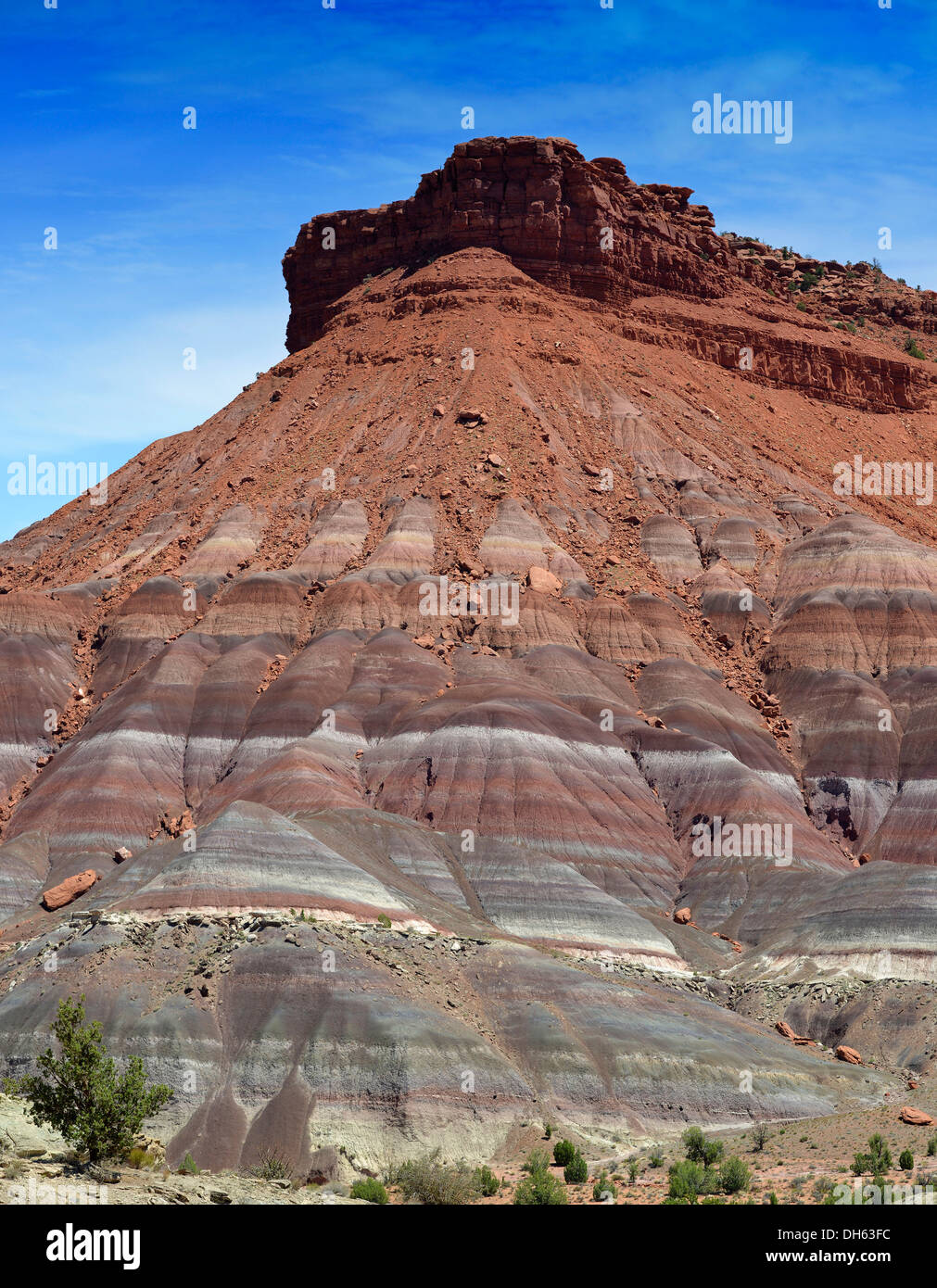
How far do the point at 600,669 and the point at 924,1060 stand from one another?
111ft

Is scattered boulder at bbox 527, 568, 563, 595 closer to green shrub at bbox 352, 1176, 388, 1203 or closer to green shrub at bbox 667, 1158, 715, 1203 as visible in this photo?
green shrub at bbox 667, 1158, 715, 1203

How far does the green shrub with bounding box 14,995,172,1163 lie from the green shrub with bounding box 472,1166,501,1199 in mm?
8581

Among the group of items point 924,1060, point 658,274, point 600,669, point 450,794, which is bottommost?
point 924,1060

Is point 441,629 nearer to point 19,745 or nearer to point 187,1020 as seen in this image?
point 19,745

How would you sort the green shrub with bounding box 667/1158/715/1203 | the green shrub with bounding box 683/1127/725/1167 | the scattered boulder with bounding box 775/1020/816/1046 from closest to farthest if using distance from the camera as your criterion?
the green shrub with bounding box 667/1158/715/1203, the green shrub with bounding box 683/1127/725/1167, the scattered boulder with bounding box 775/1020/816/1046

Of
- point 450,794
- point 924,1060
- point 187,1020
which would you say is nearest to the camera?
point 187,1020

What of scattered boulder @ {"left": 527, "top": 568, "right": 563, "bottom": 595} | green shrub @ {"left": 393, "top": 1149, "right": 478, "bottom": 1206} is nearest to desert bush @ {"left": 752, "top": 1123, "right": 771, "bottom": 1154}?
green shrub @ {"left": 393, "top": 1149, "right": 478, "bottom": 1206}

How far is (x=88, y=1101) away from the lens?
32969 millimetres

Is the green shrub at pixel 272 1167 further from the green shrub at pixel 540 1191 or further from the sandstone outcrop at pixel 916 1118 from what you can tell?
the sandstone outcrop at pixel 916 1118

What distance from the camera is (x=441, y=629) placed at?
86312mm

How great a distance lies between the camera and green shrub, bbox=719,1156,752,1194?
35.9 meters

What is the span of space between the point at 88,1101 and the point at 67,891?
33.5 metres

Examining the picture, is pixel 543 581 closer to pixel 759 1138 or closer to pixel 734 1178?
pixel 759 1138

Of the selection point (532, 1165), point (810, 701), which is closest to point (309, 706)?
point (810, 701)
